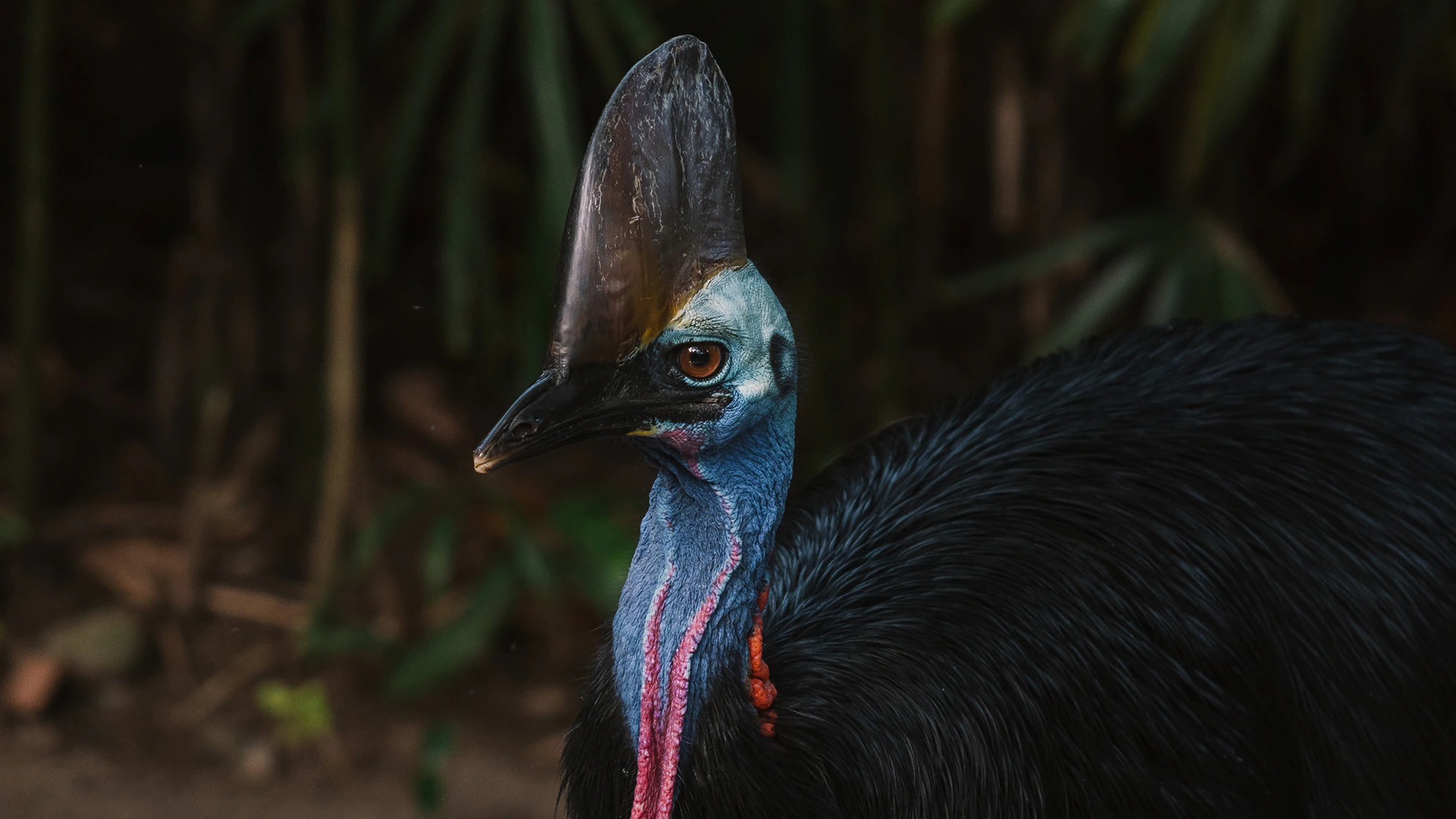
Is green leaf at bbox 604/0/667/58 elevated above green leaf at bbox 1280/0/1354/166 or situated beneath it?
elevated above

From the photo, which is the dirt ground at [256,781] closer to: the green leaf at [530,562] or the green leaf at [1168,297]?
the green leaf at [530,562]

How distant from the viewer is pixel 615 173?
152 cm

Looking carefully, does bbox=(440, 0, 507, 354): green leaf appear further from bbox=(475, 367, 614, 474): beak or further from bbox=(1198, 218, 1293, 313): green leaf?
bbox=(475, 367, 614, 474): beak

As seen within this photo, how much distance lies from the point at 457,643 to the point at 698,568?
1719mm

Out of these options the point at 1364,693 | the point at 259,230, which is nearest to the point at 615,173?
the point at 1364,693

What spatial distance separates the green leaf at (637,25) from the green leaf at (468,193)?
0.70ft

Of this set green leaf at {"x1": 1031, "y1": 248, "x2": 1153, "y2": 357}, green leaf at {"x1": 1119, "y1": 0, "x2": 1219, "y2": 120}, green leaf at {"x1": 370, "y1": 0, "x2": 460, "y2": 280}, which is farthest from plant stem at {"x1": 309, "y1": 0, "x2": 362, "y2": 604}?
green leaf at {"x1": 1119, "y1": 0, "x2": 1219, "y2": 120}

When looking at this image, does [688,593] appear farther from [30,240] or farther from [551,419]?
[30,240]

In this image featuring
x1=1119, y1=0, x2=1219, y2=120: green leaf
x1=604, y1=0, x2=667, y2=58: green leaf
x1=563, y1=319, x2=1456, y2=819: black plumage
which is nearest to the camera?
x1=563, y1=319, x2=1456, y2=819: black plumage

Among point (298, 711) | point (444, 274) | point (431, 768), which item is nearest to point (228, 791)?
point (298, 711)

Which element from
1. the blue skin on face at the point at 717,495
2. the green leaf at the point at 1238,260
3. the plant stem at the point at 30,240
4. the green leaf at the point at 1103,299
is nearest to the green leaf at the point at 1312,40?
the green leaf at the point at 1238,260

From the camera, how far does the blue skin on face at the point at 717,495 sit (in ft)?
4.91

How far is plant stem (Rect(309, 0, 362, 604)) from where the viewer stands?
3191 mm

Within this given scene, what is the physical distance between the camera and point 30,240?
3.43 meters
